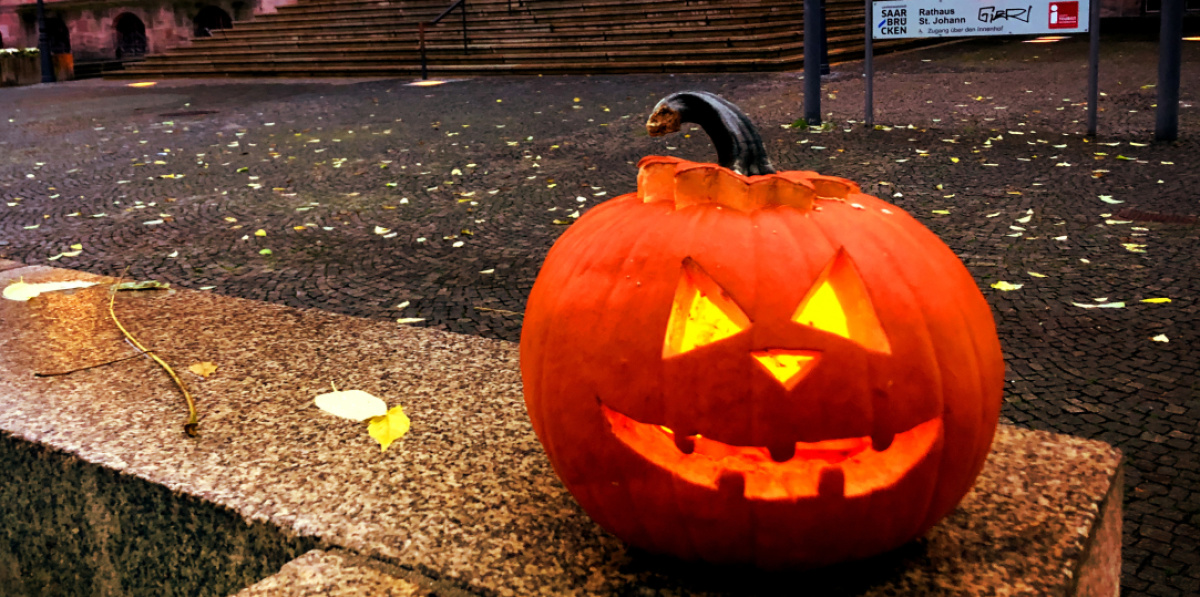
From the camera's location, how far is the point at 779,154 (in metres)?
8.03

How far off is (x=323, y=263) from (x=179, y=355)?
2.32m

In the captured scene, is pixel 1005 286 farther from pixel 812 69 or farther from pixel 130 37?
pixel 130 37

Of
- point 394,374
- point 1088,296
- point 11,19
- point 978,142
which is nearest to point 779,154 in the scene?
point 978,142

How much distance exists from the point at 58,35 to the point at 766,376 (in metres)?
36.7

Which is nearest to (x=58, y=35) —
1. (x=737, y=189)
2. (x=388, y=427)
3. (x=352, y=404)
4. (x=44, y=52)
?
(x=44, y=52)

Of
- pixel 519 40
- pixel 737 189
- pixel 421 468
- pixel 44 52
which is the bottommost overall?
pixel 421 468

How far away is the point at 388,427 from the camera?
8.34 ft

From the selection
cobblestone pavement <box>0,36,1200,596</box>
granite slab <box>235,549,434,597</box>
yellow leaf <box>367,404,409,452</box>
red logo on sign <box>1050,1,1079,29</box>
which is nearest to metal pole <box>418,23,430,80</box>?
cobblestone pavement <box>0,36,1200,596</box>

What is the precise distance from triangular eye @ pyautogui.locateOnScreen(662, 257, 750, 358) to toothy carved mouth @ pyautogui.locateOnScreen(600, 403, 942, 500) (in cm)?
17

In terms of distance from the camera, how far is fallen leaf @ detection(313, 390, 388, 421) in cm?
267

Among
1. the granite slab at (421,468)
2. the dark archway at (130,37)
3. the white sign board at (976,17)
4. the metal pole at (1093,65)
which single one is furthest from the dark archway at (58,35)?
the granite slab at (421,468)

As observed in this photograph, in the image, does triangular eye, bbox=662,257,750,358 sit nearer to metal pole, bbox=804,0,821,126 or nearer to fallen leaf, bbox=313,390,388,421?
fallen leaf, bbox=313,390,388,421

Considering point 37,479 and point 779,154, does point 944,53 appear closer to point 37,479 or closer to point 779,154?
point 779,154

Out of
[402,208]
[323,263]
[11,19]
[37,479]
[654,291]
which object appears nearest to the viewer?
Answer: [654,291]
